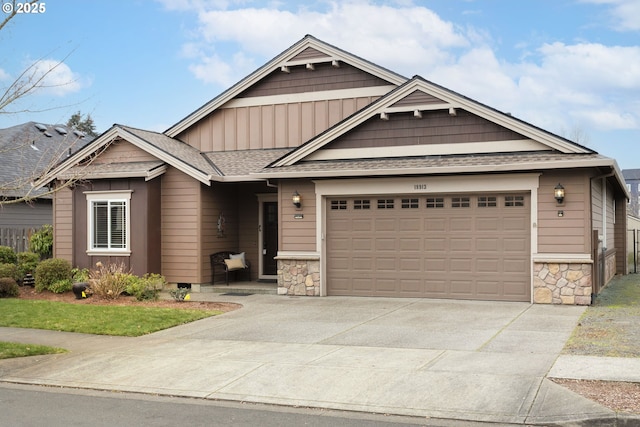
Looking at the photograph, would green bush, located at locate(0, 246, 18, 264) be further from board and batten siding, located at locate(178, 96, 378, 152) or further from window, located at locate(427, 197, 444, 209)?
window, located at locate(427, 197, 444, 209)

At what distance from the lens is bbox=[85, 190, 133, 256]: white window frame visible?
694 inches

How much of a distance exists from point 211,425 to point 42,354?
4.75m

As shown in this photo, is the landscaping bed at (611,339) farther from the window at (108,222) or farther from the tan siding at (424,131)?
the window at (108,222)

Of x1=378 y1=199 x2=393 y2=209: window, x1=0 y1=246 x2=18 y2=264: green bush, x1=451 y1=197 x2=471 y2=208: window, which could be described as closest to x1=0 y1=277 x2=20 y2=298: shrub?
x1=0 y1=246 x2=18 y2=264: green bush

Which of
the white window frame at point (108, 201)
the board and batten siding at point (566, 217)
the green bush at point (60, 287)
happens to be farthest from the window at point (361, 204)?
the green bush at point (60, 287)

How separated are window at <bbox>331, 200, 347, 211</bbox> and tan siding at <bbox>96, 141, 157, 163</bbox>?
532cm

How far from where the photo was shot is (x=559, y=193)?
13.9 m

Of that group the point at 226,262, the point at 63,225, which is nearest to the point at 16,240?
the point at 63,225

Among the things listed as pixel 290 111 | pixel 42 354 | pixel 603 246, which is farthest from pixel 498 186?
pixel 42 354

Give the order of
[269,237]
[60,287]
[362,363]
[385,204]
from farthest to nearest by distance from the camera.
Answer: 1. [269,237]
2. [60,287]
3. [385,204]
4. [362,363]

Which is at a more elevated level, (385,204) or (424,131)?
(424,131)

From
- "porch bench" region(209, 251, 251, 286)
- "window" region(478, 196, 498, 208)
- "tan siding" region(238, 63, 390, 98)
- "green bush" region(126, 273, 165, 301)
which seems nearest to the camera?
"window" region(478, 196, 498, 208)

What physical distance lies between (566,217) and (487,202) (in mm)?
1707

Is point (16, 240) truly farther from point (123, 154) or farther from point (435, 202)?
point (435, 202)
